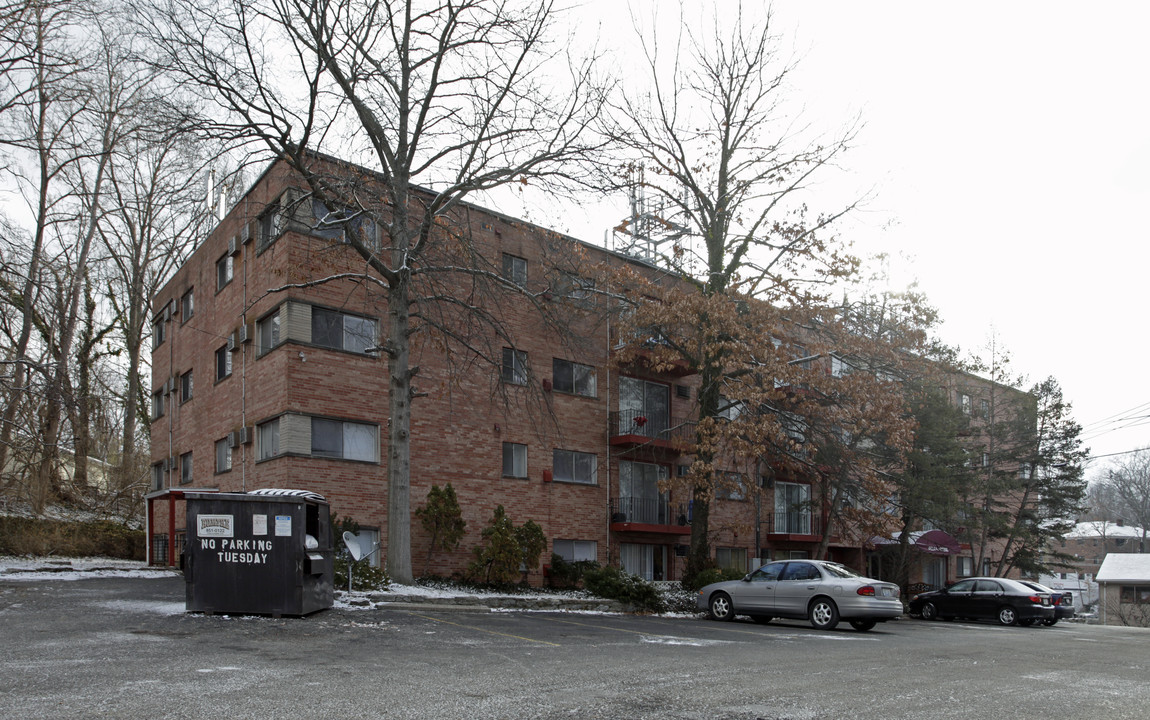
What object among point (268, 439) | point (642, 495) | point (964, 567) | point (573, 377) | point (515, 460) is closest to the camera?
point (268, 439)

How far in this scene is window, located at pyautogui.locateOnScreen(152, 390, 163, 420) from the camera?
103 ft

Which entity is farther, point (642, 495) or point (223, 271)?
point (642, 495)

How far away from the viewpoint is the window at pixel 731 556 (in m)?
30.8


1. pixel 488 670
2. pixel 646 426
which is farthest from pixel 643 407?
pixel 488 670

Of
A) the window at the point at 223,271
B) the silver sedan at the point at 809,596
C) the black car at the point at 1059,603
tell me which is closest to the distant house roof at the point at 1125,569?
the black car at the point at 1059,603

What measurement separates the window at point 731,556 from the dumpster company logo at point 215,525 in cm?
2043

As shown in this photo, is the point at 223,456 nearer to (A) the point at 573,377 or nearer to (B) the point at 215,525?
(A) the point at 573,377

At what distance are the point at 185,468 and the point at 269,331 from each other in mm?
8298

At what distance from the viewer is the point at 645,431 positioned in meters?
28.3

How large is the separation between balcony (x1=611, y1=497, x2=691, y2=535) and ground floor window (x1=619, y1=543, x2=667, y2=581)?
0.86 m

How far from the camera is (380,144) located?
18.4 m

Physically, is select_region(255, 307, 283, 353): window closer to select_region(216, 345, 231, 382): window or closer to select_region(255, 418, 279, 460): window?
select_region(255, 418, 279, 460): window

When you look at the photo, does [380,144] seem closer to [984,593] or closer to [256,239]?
[256,239]

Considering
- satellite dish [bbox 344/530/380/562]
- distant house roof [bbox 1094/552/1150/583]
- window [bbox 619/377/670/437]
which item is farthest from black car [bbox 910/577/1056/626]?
distant house roof [bbox 1094/552/1150/583]
